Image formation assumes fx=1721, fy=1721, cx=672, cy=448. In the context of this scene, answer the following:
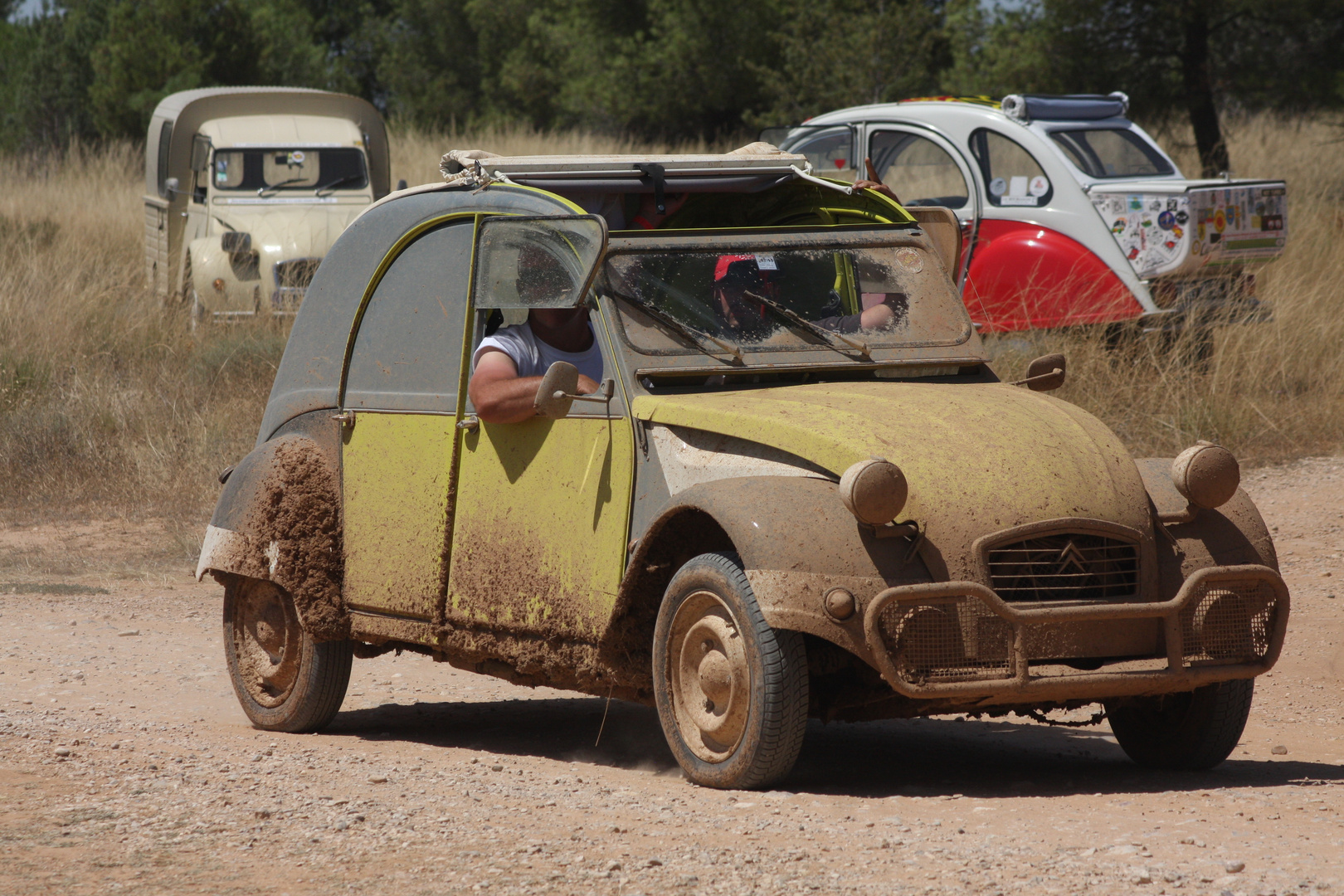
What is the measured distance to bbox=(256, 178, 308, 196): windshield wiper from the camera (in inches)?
696

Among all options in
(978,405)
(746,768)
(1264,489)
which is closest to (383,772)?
(746,768)

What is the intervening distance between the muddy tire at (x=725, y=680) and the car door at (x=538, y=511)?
0.29 meters

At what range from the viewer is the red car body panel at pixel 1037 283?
11.9 m

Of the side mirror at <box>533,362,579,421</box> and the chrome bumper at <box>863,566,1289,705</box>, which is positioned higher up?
the side mirror at <box>533,362,579,421</box>

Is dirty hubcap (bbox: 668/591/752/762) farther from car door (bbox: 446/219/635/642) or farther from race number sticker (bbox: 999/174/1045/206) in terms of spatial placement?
race number sticker (bbox: 999/174/1045/206)

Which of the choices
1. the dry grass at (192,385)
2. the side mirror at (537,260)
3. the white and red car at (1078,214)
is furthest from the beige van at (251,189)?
the side mirror at (537,260)

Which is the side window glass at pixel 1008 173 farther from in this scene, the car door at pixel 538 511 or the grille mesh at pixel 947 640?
the grille mesh at pixel 947 640

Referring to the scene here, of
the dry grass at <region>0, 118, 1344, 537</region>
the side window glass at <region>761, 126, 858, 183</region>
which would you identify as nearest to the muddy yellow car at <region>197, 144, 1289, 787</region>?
the dry grass at <region>0, 118, 1344, 537</region>

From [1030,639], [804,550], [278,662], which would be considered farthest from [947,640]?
[278,662]

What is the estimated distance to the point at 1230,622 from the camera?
16.2 feet

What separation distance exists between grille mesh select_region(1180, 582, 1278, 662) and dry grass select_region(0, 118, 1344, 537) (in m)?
6.84

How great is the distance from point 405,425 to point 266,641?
1230 mm

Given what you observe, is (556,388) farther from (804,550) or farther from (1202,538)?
(1202,538)

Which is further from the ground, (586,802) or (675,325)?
(675,325)
